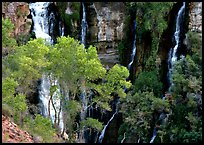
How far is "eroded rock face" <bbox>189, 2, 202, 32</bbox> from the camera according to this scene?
24.0 meters

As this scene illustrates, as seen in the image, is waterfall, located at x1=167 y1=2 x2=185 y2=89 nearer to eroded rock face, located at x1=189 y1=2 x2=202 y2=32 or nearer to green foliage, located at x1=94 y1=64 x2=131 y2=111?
eroded rock face, located at x1=189 y1=2 x2=202 y2=32

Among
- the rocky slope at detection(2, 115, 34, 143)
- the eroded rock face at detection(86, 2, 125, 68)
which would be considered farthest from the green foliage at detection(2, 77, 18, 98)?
the eroded rock face at detection(86, 2, 125, 68)

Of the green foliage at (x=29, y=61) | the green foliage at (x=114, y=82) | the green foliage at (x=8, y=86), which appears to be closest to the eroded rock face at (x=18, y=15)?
the green foliage at (x=29, y=61)

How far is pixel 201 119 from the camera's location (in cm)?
1988

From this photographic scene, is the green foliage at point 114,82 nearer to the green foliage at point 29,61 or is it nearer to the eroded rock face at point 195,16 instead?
the green foliage at point 29,61

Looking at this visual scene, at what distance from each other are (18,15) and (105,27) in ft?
19.2

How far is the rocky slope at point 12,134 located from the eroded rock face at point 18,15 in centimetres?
1110

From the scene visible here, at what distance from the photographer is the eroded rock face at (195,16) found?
24.0 meters

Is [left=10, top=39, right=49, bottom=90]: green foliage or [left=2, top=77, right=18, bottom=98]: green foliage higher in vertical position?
[left=10, top=39, right=49, bottom=90]: green foliage

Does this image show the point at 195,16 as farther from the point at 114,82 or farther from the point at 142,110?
the point at 114,82

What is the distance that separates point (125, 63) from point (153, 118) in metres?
5.43

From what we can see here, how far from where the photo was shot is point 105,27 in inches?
1087

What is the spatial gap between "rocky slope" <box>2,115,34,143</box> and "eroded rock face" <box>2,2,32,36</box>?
1110cm

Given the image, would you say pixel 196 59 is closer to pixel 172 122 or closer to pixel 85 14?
pixel 172 122
